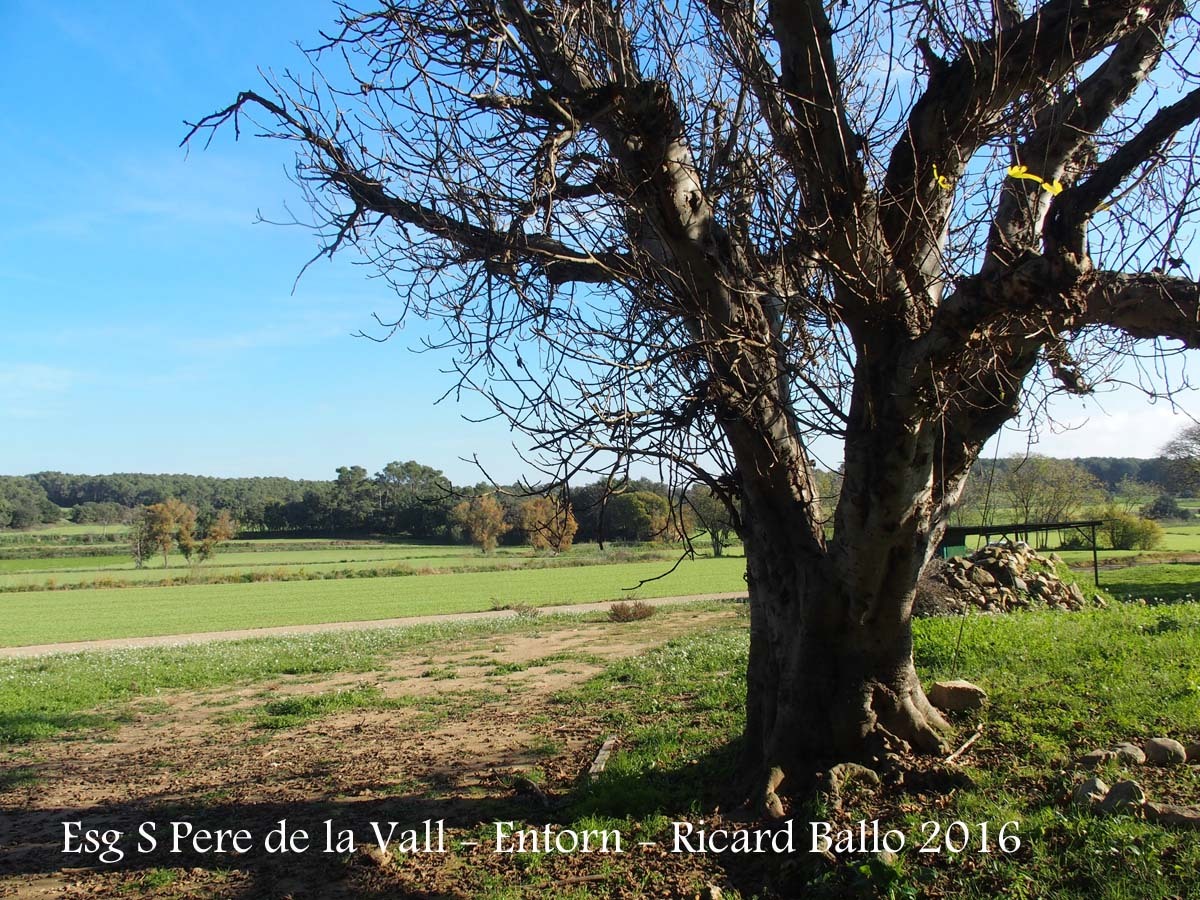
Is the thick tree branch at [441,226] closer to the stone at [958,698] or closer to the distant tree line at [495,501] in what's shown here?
the distant tree line at [495,501]

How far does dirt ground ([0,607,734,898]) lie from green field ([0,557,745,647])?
14147mm

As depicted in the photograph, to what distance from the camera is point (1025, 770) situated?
17.2 feet

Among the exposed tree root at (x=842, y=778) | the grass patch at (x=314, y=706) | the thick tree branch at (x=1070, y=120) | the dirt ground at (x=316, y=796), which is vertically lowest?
the grass patch at (x=314, y=706)

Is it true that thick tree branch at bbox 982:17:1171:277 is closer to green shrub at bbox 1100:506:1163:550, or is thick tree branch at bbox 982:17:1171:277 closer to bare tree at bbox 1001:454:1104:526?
bare tree at bbox 1001:454:1104:526

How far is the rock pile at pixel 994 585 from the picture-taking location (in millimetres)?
15398

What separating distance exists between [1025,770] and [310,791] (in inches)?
227

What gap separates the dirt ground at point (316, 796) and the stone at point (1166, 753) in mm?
3098

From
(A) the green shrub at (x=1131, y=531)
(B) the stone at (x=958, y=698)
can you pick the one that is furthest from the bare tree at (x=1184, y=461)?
(B) the stone at (x=958, y=698)

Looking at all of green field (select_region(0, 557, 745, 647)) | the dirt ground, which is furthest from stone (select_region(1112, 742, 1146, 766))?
green field (select_region(0, 557, 745, 647))

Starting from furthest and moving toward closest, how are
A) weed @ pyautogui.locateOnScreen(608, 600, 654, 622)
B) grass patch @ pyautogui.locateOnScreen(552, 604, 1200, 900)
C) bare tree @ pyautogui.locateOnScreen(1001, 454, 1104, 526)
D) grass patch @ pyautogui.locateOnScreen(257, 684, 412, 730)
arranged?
bare tree @ pyautogui.locateOnScreen(1001, 454, 1104, 526), weed @ pyautogui.locateOnScreen(608, 600, 654, 622), grass patch @ pyautogui.locateOnScreen(257, 684, 412, 730), grass patch @ pyautogui.locateOnScreen(552, 604, 1200, 900)

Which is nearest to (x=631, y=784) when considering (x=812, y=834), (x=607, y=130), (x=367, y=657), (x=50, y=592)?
(x=812, y=834)

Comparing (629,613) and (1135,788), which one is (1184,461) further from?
(1135,788)

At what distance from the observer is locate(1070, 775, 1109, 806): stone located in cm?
454

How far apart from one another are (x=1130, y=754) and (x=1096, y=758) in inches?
9.6
